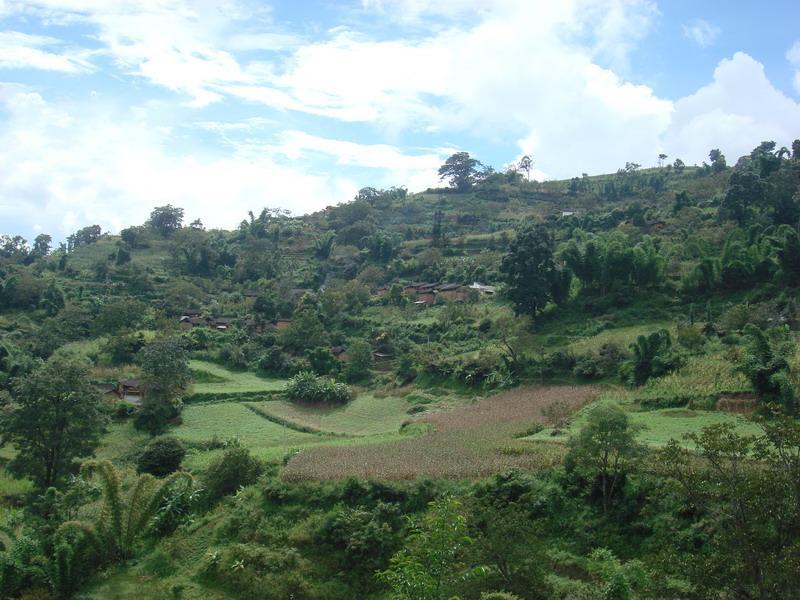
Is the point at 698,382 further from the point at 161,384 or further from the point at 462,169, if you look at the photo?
the point at 462,169

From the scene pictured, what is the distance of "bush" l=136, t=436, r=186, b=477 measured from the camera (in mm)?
26219

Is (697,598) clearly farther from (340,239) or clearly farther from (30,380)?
(340,239)

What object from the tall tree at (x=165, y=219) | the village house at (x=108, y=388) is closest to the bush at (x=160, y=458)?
the village house at (x=108, y=388)

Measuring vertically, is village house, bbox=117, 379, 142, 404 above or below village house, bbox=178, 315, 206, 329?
below

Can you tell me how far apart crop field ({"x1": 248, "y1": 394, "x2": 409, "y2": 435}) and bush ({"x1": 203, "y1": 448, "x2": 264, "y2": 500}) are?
10.1 metres

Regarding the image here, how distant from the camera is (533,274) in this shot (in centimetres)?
4397

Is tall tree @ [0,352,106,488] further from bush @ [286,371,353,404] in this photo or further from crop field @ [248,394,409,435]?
bush @ [286,371,353,404]

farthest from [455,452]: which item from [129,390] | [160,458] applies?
[129,390]

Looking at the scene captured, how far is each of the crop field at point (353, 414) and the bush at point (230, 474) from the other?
33.0ft

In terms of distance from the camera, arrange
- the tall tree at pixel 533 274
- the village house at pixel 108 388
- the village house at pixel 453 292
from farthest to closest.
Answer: the village house at pixel 453 292, the tall tree at pixel 533 274, the village house at pixel 108 388

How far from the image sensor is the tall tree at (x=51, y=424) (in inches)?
1033

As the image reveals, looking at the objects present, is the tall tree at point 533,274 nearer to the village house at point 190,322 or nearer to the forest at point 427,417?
the forest at point 427,417

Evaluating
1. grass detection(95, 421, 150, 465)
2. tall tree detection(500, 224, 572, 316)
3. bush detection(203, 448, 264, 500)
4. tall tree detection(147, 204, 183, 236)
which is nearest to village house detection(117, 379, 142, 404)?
grass detection(95, 421, 150, 465)

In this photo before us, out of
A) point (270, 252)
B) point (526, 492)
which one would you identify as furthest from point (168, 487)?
point (270, 252)
